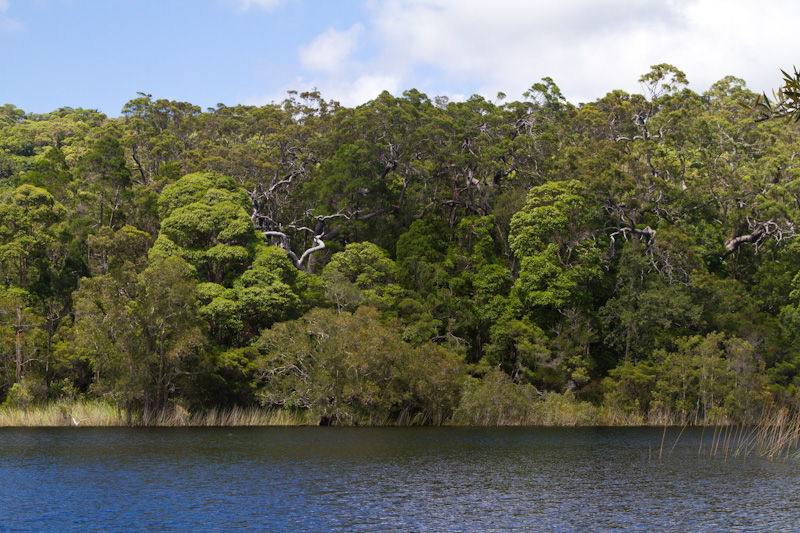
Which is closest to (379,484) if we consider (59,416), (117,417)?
(117,417)

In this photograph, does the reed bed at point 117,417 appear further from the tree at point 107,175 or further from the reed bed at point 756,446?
the reed bed at point 756,446

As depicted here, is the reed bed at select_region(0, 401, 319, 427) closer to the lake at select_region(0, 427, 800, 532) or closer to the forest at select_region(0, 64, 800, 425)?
the forest at select_region(0, 64, 800, 425)

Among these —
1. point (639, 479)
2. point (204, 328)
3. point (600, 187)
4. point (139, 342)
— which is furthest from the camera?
point (600, 187)

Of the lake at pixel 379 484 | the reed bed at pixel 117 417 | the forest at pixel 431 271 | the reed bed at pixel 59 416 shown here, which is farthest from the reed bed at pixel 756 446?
the reed bed at pixel 59 416

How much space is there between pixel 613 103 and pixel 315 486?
176ft

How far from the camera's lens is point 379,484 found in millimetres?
24438

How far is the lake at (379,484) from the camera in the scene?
19266mm

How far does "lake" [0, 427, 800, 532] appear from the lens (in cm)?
1927

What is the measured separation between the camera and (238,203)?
54031 mm

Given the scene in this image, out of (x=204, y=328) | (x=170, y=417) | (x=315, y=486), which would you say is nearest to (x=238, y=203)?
(x=204, y=328)

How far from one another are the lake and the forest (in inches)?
317

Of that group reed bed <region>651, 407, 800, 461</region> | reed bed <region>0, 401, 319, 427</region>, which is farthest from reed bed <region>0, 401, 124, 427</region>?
reed bed <region>651, 407, 800, 461</region>

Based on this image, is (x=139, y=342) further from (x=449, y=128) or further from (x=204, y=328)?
(x=449, y=128)

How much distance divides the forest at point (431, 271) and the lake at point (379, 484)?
26.4 feet
